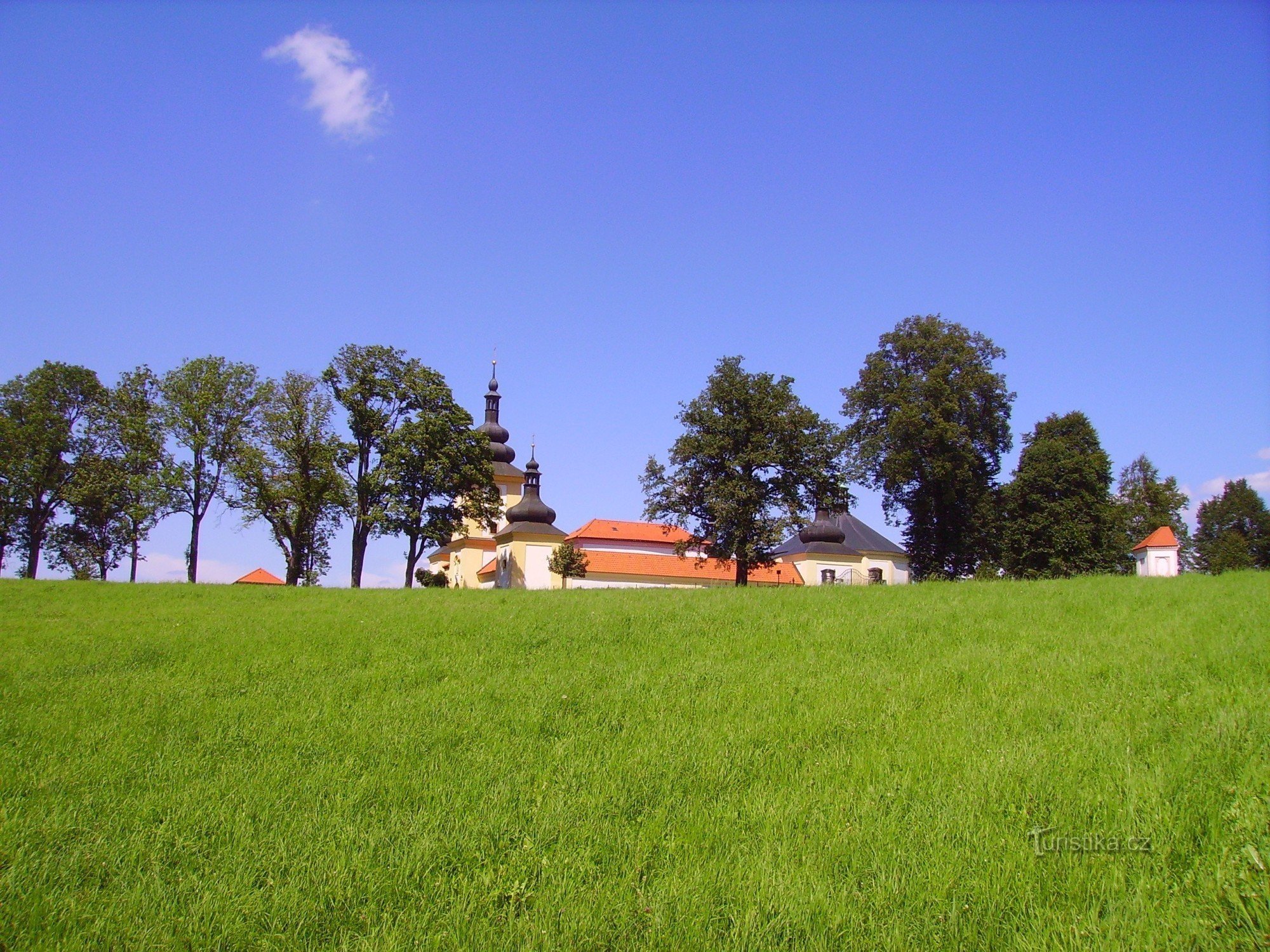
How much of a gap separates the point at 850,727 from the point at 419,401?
127 ft

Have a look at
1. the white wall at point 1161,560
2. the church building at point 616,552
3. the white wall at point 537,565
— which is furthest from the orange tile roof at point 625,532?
the white wall at point 1161,560

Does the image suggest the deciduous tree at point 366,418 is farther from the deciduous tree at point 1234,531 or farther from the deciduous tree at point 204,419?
the deciduous tree at point 1234,531

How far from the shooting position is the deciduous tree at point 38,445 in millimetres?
38750

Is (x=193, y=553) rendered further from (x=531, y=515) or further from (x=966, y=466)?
(x=966, y=466)

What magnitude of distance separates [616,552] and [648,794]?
Result: 52234mm

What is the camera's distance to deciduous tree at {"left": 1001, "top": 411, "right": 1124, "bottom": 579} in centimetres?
4512

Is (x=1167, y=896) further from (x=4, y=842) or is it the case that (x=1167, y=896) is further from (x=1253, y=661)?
(x=4, y=842)

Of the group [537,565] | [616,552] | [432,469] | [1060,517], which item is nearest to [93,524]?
[432,469]

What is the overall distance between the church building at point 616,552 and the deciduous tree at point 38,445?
2172cm

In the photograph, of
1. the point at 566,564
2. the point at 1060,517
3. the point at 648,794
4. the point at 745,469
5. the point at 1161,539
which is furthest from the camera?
the point at 566,564

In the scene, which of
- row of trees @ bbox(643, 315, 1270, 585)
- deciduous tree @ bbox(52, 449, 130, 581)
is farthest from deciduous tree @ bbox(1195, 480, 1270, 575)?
deciduous tree @ bbox(52, 449, 130, 581)

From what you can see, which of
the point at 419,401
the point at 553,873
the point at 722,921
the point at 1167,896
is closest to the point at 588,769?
the point at 553,873

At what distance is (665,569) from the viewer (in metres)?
56.9

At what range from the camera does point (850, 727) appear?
22.5 feet
